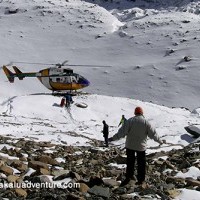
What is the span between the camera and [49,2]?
118438mm

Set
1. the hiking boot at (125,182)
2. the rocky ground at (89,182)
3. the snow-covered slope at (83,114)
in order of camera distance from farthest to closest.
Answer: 1. the snow-covered slope at (83,114)
2. the hiking boot at (125,182)
3. the rocky ground at (89,182)


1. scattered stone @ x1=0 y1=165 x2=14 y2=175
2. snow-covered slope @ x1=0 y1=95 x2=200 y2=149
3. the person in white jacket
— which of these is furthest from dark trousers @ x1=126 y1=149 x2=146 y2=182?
snow-covered slope @ x1=0 y1=95 x2=200 y2=149

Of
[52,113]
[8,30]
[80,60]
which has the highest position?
[8,30]

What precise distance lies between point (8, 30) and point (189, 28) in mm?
38783

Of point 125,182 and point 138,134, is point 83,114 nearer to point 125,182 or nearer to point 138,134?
point 138,134

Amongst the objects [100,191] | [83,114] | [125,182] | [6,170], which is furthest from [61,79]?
[100,191]

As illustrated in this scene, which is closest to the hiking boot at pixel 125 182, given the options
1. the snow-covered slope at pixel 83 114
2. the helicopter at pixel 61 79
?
the snow-covered slope at pixel 83 114

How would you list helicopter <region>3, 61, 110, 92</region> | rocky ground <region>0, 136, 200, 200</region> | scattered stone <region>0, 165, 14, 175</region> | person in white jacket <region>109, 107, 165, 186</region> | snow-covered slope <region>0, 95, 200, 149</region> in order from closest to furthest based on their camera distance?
rocky ground <region>0, 136, 200, 200</region>, person in white jacket <region>109, 107, 165, 186</region>, scattered stone <region>0, 165, 14, 175</region>, snow-covered slope <region>0, 95, 200, 149</region>, helicopter <region>3, 61, 110, 92</region>

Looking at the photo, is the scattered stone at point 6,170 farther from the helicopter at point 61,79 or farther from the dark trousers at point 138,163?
the helicopter at point 61,79

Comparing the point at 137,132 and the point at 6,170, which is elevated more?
the point at 137,132

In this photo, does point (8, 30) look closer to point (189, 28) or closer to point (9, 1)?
point (9, 1)

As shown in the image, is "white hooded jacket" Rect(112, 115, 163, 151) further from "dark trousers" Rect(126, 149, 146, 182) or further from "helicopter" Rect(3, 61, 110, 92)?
"helicopter" Rect(3, 61, 110, 92)

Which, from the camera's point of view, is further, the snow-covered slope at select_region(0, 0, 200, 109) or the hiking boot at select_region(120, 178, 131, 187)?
the snow-covered slope at select_region(0, 0, 200, 109)

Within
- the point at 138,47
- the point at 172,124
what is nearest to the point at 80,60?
the point at 138,47
